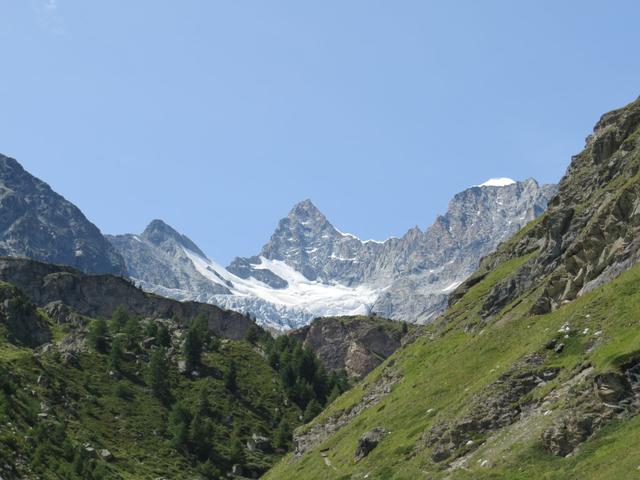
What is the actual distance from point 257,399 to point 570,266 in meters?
122

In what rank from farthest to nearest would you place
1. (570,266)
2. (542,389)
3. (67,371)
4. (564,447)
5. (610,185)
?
(67,371) < (610,185) < (570,266) < (542,389) < (564,447)

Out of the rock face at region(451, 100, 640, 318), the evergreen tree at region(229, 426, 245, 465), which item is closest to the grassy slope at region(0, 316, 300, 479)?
the evergreen tree at region(229, 426, 245, 465)

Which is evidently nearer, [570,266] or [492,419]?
[492,419]

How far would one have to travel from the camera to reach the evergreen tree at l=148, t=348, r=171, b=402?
167 m

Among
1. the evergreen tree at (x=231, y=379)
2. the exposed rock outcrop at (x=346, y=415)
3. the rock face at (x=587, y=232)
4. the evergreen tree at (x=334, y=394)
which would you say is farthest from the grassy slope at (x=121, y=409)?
the rock face at (x=587, y=232)

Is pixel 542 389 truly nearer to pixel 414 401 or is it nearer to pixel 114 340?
pixel 414 401

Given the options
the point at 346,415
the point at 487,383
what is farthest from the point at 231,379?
the point at 487,383

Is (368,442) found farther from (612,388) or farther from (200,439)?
(200,439)

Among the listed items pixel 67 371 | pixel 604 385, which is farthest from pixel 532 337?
pixel 67 371

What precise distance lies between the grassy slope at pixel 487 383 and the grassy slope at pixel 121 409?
4481 centimetres

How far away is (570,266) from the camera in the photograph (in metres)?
71.3

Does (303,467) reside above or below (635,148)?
below

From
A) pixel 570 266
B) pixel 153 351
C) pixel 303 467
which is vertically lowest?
pixel 303 467

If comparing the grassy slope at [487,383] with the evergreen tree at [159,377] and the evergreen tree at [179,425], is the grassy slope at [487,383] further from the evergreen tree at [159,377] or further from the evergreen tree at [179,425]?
the evergreen tree at [159,377]
